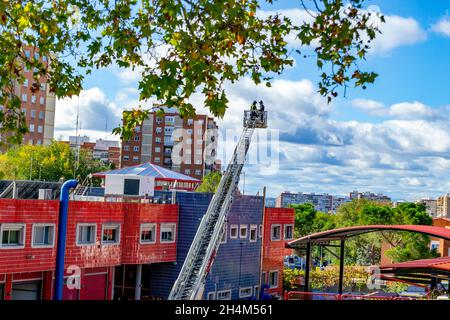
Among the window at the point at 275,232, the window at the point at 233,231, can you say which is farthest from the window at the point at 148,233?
the window at the point at 275,232

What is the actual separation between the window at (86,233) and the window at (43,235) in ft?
5.54

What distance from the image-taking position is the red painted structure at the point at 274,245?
3909 centimetres

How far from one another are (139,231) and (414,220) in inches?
1455

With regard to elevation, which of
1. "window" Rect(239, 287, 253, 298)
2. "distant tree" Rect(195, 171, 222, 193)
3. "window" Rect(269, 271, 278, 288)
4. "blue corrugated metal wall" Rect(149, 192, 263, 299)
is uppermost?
"distant tree" Rect(195, 171, 222, 193)

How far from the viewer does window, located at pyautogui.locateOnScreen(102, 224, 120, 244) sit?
29.3 m

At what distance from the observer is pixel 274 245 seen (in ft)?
132

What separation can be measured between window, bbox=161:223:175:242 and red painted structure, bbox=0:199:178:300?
192 millimetres

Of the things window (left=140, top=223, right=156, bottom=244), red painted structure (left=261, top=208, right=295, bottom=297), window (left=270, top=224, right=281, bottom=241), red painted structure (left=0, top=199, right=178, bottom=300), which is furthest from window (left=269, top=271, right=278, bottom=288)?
window (left=140, top=223, right=156, bottom=244)

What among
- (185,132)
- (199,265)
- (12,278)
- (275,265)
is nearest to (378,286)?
(275,265)

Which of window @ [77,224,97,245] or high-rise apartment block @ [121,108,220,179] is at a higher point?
high-rise apartment block @ [121,108,220,179]

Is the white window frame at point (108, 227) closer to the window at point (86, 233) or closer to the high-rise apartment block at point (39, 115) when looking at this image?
the window at point (86, 233)

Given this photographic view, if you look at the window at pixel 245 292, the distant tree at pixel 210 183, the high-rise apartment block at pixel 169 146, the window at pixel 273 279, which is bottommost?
the window at pixel 245 292

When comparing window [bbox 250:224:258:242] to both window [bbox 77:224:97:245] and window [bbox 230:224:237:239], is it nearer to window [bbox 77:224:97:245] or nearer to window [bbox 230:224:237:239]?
window [bbox 230:224:237:239]

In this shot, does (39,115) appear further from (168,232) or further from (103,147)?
(168,232)
